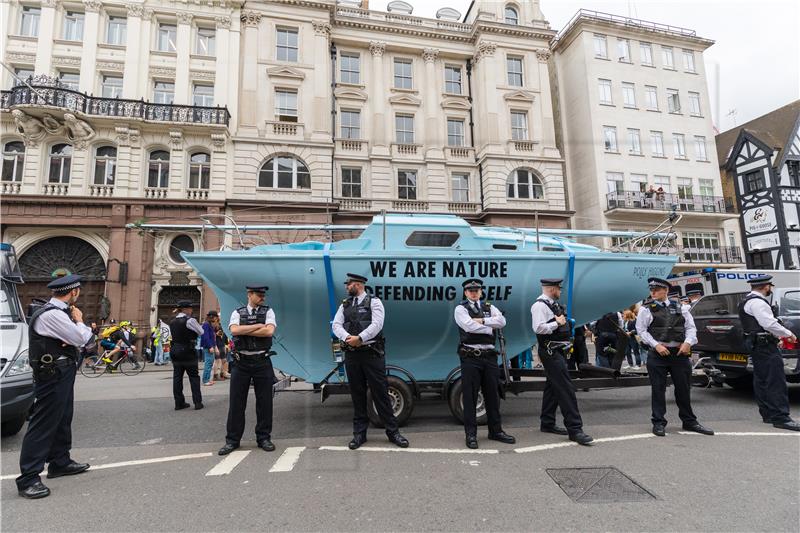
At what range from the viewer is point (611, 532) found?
108 inches

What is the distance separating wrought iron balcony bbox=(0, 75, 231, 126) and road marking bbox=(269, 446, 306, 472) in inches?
695

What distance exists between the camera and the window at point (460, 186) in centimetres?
2153

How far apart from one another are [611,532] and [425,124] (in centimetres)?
2130

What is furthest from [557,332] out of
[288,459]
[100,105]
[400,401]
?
[100,105]

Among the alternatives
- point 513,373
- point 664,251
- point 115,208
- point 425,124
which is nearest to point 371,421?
point 513,373

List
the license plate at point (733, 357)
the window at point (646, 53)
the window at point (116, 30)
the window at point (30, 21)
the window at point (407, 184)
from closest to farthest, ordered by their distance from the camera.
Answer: the license plate at point (733, 357) < the window at point (30, 21) < the window at point (116, 30) < the window at point (407, 184) < the window at point (646, 53)

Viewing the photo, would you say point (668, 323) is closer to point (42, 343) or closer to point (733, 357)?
point (733, 357)

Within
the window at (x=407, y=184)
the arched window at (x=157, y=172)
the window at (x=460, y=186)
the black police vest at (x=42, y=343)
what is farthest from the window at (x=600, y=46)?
the black police vest at (x=42, y=343)

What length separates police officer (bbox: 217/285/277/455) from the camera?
460 cm

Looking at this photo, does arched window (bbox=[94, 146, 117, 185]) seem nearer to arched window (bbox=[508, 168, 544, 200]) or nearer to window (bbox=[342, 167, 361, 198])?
window (bbox=[342, 167, 361, 198])

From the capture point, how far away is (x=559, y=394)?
4.81 metres

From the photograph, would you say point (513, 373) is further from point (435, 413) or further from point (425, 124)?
point (425, 124)

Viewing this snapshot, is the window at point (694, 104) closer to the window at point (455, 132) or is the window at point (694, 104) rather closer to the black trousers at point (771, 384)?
the window at point (455, 132)

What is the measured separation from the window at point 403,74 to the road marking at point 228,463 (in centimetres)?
2126
